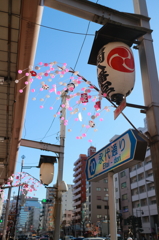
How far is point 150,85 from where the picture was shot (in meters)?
3.66

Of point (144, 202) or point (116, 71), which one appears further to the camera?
point (144, 202)

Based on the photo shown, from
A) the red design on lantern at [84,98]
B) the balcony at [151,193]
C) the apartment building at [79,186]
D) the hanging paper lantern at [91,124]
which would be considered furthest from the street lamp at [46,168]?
the apartment building at [79,186]

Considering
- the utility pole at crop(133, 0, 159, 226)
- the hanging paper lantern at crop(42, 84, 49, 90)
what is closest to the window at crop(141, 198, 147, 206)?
the hanging paper lantern at crop(42, 84, 49, 90)

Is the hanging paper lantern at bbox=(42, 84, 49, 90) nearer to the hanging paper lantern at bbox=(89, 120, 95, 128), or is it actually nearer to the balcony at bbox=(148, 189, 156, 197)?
the hanging paper lantern at bbox=(89, 120, 95, 128)

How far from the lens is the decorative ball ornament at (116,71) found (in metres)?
3.70

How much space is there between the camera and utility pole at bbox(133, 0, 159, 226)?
10.5 feet

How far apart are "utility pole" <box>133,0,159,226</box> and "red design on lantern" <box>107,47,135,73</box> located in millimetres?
288

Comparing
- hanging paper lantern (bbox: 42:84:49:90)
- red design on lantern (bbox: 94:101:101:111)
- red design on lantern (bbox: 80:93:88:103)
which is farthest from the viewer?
hanging paper lantern (bbox: 42:84:49:90)

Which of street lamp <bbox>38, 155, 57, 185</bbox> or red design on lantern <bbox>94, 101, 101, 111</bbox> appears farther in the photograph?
street lamp <bbox>38, 155, 57, 185</bbox>

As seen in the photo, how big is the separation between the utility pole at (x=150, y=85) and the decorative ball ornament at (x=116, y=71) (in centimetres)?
25

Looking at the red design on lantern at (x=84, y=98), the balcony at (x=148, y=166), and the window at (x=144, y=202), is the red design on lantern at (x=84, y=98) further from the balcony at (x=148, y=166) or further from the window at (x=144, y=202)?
the window at (x=144, y=202)

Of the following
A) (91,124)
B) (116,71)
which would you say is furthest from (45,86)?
(116,71)

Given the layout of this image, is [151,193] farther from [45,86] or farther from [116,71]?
[116,71]

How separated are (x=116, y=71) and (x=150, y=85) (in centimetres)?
64
